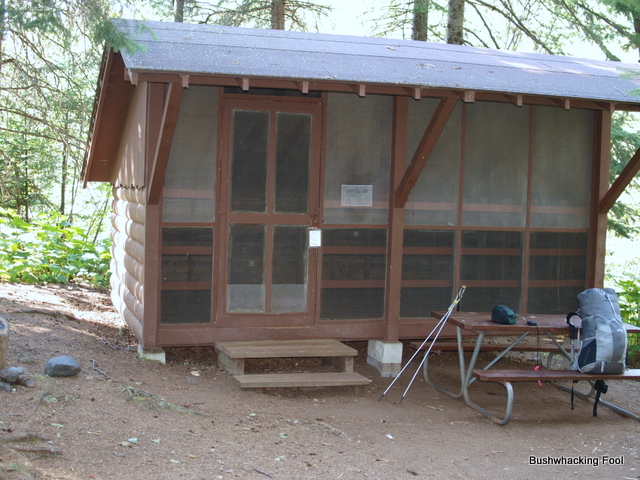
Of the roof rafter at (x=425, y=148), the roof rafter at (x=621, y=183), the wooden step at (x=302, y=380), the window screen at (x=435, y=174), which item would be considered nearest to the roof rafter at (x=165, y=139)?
the wooden step at (x=302, y=380)

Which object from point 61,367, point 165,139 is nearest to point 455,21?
point 165,139

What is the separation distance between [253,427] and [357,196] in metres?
2.93

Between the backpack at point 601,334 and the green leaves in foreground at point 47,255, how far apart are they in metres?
8.68

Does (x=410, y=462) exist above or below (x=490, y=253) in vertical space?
below

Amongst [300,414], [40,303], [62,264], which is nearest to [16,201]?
[62,264]

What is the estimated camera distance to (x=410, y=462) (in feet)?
16.5

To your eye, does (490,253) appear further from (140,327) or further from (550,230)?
(140,327)

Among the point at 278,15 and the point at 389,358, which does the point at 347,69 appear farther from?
the point at 278,15

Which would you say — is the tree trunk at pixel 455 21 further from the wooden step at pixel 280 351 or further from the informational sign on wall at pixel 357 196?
the wooden step at pixel 280 351

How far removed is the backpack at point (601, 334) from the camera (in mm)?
5906

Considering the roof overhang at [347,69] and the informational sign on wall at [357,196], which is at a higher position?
the roof overhang at [347,69]

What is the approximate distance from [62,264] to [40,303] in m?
3.26

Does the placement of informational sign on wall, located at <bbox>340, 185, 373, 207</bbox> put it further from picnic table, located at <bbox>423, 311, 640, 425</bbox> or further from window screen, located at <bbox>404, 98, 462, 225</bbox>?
picnic table, located at <bbox>423, 311, 640, 425</bbox>

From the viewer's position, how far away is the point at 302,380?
639cm
